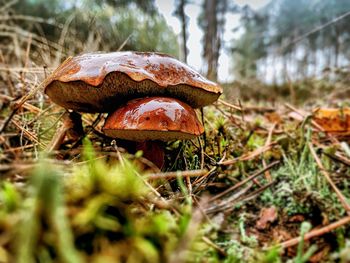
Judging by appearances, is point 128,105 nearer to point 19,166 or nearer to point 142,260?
point 19,166

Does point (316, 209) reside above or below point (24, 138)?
below

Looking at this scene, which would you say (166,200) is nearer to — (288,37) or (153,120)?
(153,120)

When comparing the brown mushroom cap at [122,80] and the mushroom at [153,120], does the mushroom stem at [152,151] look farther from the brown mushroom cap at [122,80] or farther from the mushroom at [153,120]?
the brown mushroom cap at [122,80]

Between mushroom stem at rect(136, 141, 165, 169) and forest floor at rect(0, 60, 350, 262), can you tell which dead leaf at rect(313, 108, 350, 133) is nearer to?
forest floor at rect(0, 60, 350, 262)

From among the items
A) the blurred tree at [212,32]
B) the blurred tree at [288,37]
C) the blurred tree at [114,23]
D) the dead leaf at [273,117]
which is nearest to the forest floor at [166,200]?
the dead leaf at [273,117]

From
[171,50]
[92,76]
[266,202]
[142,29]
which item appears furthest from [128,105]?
[171,50]

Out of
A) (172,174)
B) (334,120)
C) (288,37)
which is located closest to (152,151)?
(172,174)

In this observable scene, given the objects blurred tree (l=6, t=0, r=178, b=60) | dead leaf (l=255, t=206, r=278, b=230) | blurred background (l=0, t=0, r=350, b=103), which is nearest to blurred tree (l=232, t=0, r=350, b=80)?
blurred background (l=0, t=0, r=350, b=103)
